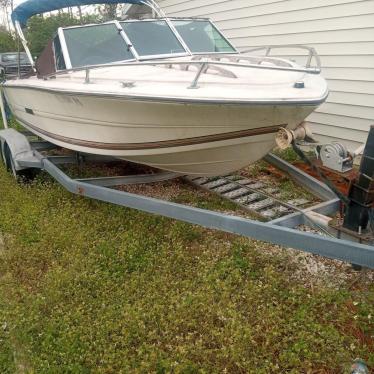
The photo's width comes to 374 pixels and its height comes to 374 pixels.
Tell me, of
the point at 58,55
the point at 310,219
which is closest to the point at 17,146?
the point at 58,55

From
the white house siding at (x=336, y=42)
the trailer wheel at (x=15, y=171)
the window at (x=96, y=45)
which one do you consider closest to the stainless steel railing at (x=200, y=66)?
the window at (x=96, y=45)

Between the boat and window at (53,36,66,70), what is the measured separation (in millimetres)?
17

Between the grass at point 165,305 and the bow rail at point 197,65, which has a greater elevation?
the bow rail at point 197,65

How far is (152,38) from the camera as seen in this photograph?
187 inches

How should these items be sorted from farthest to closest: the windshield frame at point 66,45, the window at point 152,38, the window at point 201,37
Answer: the window at point 201,37
the window at point 152,38
the windshield frame at point 66,45

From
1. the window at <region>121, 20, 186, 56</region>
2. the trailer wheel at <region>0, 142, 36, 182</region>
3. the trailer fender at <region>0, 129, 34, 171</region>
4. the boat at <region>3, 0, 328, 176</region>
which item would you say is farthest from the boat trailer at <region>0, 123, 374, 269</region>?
the window at <region>121, 20, 186, 56</region>

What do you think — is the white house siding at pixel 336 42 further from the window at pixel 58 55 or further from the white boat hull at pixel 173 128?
the window at pixel 58 55

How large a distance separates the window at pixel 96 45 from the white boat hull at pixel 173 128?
23.9 inches

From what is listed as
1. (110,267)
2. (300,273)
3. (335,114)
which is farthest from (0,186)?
(335,114)

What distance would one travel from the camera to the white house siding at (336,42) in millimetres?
5426

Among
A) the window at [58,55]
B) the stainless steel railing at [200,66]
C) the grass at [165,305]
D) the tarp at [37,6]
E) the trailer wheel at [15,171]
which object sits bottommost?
the grass at [165,305]

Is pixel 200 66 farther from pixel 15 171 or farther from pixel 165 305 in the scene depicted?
pixel 15 171

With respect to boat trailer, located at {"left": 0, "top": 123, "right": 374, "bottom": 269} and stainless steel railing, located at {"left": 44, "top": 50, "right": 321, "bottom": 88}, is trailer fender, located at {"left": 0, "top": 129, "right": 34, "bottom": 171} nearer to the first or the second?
boat trailer, located at {"left": 0, "top": 123, "right": 374, "bottom": 269}

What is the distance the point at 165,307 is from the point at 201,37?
3.46 meters
